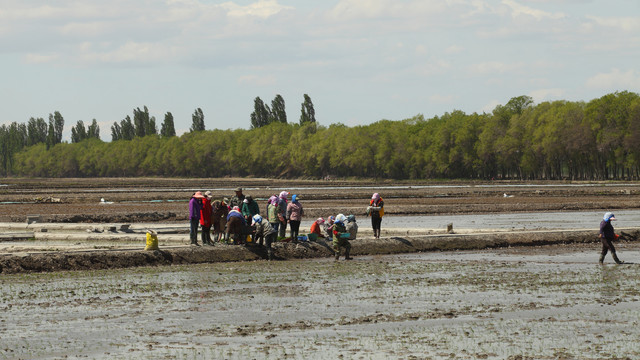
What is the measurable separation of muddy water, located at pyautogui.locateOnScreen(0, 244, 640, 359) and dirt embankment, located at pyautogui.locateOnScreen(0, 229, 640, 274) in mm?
1087

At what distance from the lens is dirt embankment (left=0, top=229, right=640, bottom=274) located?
2586 centimetres

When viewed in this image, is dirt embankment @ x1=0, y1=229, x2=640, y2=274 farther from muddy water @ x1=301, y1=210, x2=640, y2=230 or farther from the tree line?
the tree line

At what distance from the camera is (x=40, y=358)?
13.8 m

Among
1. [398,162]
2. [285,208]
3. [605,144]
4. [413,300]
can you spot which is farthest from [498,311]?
[398,162]

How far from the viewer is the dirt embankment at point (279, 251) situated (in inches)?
1018

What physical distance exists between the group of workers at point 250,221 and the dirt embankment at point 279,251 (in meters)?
0.52

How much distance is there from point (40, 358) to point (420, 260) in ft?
52.6

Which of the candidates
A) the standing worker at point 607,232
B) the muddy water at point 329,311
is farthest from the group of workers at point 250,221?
the standing worker at point 607,232

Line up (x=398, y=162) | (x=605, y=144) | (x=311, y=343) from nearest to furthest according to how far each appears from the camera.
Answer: (x=311, y=343)
(x=605, y=144)
(x=398, y=162)

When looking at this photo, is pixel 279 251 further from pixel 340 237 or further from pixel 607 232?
pixel 607 232

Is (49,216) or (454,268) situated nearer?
(454,268)

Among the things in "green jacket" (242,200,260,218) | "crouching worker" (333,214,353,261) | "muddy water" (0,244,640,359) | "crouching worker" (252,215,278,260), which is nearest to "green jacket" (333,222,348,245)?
"crouching worker" (333,214,353,261)

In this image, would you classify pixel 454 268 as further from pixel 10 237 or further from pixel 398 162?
pixel 398 162

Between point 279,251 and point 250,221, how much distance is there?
52.2 inches
